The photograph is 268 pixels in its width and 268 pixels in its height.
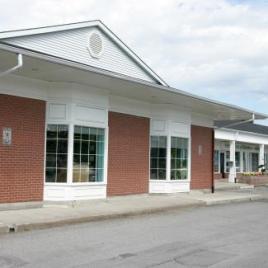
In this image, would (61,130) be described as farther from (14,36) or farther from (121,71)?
(121,71)

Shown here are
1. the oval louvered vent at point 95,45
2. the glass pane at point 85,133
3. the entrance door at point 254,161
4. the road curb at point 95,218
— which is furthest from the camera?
the entrance door at point 254,161

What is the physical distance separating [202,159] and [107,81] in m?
9.87

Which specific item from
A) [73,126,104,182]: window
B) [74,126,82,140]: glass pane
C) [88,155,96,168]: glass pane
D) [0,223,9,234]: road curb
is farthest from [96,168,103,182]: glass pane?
[0,223,9,234]: road curb

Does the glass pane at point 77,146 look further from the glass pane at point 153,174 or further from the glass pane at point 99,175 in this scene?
the glass pane at point 153,174

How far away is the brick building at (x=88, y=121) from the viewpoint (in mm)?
15414

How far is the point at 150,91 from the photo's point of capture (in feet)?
60.5

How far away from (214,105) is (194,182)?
4.41m

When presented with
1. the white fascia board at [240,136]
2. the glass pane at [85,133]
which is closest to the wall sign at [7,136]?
the glass pane at [85,133]

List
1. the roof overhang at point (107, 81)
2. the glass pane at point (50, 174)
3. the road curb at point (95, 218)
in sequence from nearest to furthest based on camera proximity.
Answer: the road curb at point (95, 218) < the roof overhang at point (107, 81) < the glass pane at point (50, 174)

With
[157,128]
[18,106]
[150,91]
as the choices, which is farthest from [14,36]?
[157,128]

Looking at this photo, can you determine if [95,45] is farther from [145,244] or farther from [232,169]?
[232,169]

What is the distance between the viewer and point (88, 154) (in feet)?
58.5

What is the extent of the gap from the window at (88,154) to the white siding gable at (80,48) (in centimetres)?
354

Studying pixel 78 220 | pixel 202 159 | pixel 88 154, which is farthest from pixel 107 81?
pixel 202 159
